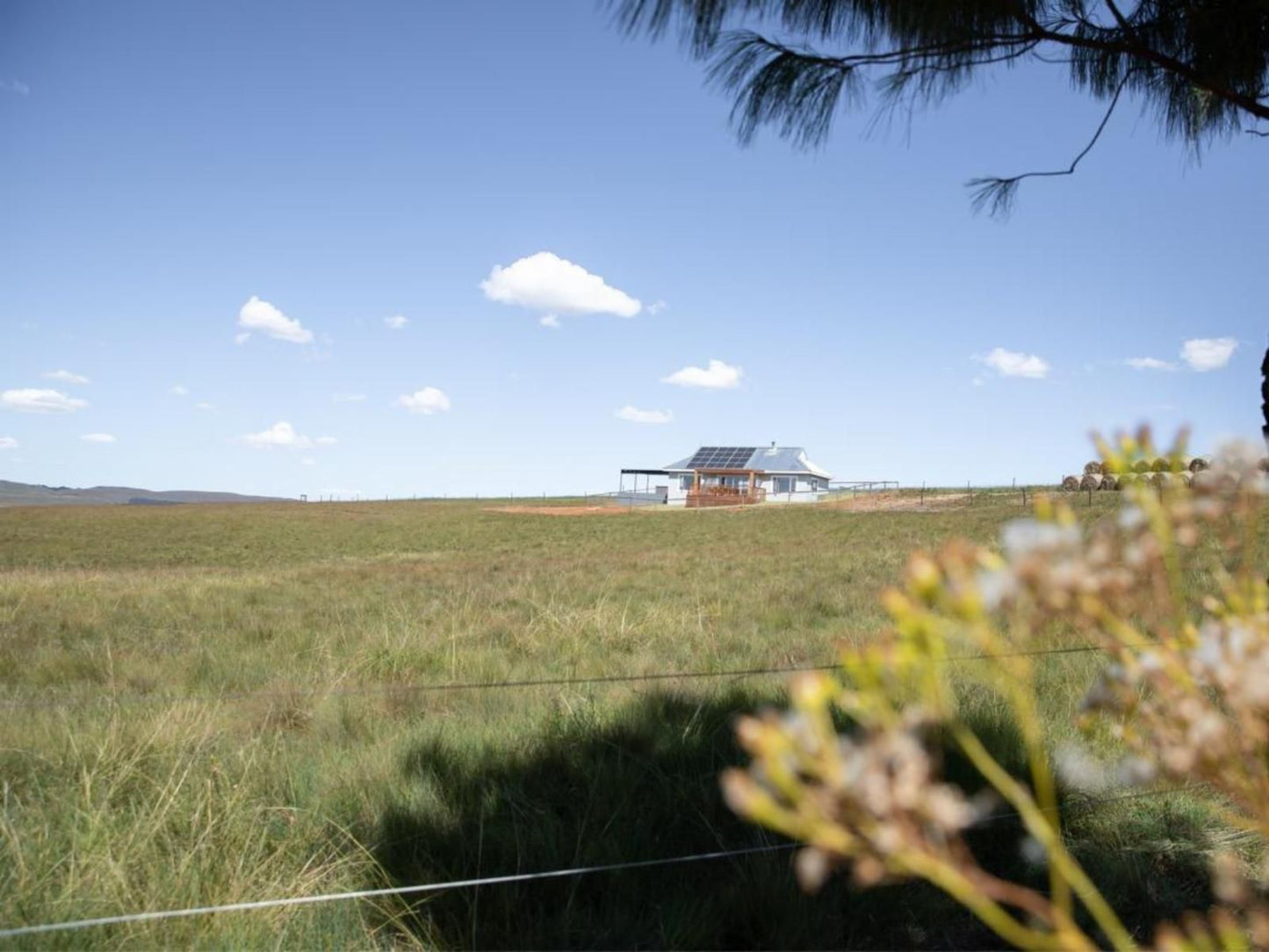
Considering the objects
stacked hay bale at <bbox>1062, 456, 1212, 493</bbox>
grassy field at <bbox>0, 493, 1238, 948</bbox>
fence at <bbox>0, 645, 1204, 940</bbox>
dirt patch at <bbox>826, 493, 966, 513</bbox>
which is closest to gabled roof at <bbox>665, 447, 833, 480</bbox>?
dirt patch at <bbox>826, 493, 966, 513</bbox>

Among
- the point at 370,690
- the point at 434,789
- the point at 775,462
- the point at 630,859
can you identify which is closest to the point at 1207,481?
the point at 630,859

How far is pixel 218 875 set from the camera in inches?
100

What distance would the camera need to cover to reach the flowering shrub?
54 cm

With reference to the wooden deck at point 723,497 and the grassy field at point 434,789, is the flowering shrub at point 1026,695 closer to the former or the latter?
the grassy field at point 434,789

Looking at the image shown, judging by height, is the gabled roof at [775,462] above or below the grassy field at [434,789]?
above

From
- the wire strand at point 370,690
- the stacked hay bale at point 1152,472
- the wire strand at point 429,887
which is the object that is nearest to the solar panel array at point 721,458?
the wire strand at point 370,690

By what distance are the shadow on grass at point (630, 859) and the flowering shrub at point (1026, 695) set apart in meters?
1.89

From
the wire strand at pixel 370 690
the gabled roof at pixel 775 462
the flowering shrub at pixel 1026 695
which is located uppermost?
the gabled roof at pixel 775 462

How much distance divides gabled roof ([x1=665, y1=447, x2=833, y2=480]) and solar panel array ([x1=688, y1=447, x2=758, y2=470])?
0.32 ft

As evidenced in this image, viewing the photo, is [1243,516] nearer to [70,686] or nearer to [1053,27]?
[1053,27]

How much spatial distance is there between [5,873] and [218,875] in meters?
0.55

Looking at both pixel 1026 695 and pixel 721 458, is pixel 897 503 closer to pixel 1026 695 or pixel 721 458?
pixel 721 458

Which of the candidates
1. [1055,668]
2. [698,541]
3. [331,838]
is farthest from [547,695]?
[698,541]

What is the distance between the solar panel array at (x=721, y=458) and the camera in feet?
171
